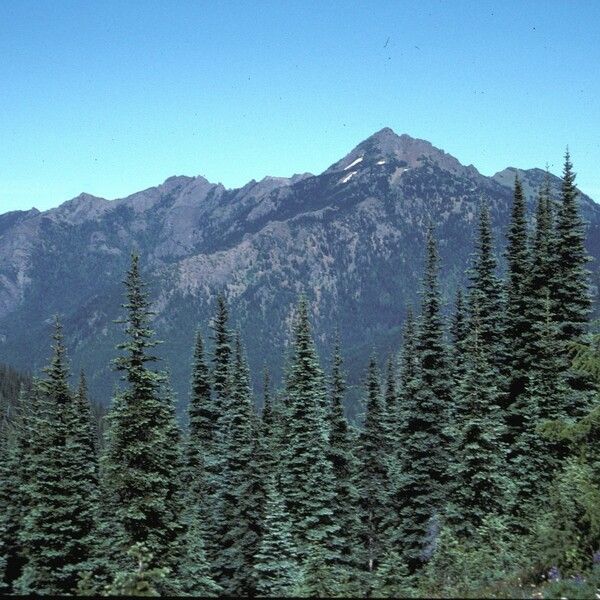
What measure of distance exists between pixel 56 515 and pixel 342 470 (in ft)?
54.6

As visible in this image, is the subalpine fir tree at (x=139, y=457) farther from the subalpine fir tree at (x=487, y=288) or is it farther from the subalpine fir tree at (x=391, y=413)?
the subalpine fir tree at (x=487, y=288)

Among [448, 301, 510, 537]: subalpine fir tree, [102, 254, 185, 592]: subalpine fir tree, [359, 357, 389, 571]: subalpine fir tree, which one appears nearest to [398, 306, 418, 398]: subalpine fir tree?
[359, 357, 389, 571]: subalpine fir tree

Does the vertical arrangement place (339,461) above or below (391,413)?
below

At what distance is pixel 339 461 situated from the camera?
38.1 meters

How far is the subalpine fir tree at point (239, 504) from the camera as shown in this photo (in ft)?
108

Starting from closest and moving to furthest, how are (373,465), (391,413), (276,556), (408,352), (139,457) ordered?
(139,457), (276,556), (373,465), (391,413), (408,352)

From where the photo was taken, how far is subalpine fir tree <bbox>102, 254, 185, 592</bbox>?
24516 mm

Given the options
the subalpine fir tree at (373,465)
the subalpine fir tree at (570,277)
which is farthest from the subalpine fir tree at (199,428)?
the subalpine fir tree at (570,277)

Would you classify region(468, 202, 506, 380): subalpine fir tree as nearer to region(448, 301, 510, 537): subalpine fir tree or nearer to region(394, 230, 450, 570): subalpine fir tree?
region(394, 230, 450, 570): subalpine fir tree

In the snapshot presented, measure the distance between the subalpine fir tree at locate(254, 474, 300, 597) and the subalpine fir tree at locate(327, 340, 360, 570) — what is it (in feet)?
13.2

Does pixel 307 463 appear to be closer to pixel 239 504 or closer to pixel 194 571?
pixel 239 504

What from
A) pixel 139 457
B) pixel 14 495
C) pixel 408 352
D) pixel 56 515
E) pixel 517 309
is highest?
pixel 408 352

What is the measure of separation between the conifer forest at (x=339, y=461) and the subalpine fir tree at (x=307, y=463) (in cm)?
12

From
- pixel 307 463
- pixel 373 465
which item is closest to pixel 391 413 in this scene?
pixel 373 465
